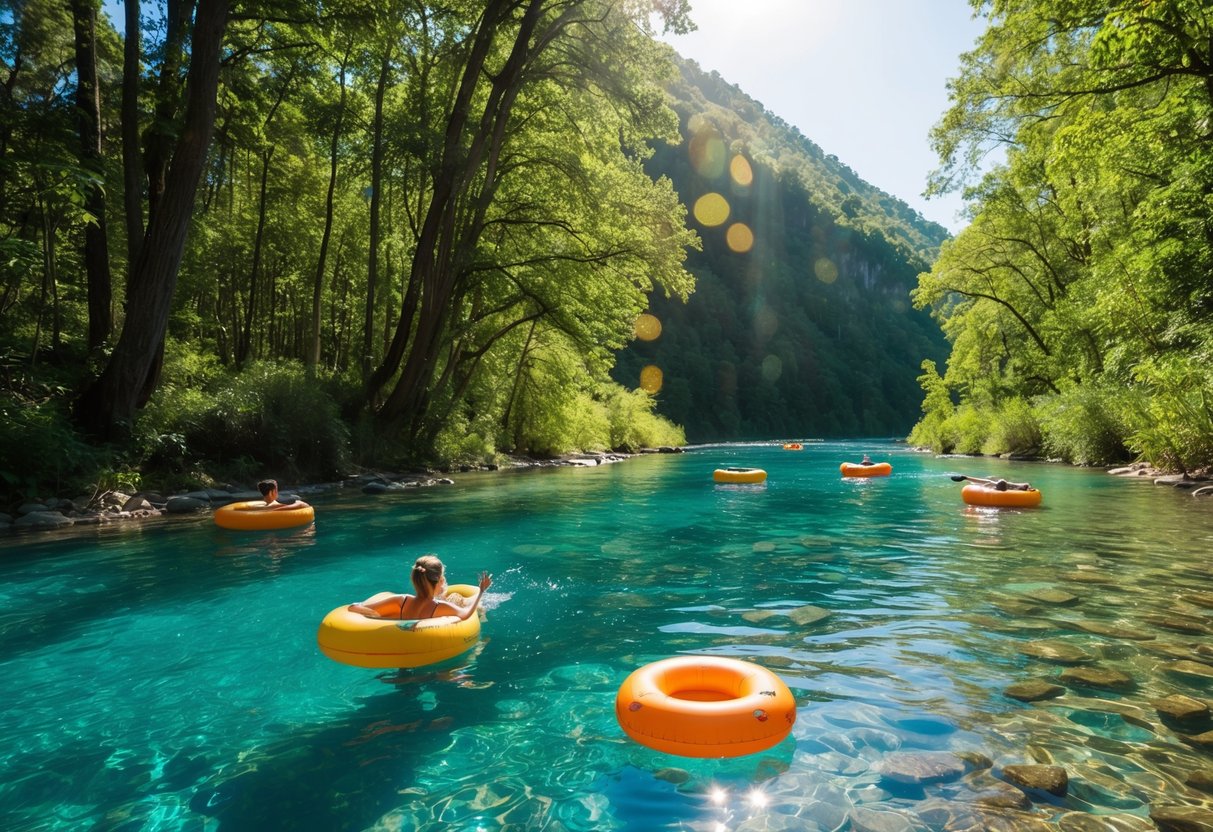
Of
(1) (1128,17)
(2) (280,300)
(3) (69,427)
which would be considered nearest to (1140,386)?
(1) (1128,17)

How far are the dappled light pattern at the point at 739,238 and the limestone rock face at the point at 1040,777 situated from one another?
104120 mm

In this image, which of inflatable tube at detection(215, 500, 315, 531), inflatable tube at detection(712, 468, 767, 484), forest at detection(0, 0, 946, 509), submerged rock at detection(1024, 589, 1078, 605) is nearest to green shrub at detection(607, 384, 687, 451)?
forest at detection(0, 0, 946, 509)

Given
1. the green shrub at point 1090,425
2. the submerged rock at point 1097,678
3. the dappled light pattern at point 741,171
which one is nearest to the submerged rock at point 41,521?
the submerged rock at point 1097,678

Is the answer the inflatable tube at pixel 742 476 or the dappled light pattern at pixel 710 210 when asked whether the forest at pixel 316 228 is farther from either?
the dappled light pattern at pixel 710 210

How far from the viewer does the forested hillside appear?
7912 cm

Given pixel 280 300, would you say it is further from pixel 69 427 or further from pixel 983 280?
pixel 983 280

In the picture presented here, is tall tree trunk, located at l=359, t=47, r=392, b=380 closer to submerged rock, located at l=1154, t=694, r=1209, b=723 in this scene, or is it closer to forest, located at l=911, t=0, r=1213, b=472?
forest, located at l=911, t=0, r=1213, b=472

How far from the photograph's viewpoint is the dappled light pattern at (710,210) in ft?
334

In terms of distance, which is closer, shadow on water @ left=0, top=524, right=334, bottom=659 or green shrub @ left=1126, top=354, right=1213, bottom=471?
shadow on water @ left=0, top=524, right=334, bottom=659

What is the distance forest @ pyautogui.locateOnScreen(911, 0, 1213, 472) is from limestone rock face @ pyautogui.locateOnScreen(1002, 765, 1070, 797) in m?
7.73

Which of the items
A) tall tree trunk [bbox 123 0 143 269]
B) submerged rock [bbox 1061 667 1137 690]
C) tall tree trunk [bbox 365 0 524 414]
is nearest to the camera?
submerged rock [bbox 1061 667 1137 690]

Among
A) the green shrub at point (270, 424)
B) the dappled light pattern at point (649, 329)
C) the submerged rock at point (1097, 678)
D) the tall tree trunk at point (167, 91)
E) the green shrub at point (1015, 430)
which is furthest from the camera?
the dappled light pattern at point (649, 329)

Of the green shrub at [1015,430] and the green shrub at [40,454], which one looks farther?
the green shrub at [1015,430]

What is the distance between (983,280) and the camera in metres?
27.8
